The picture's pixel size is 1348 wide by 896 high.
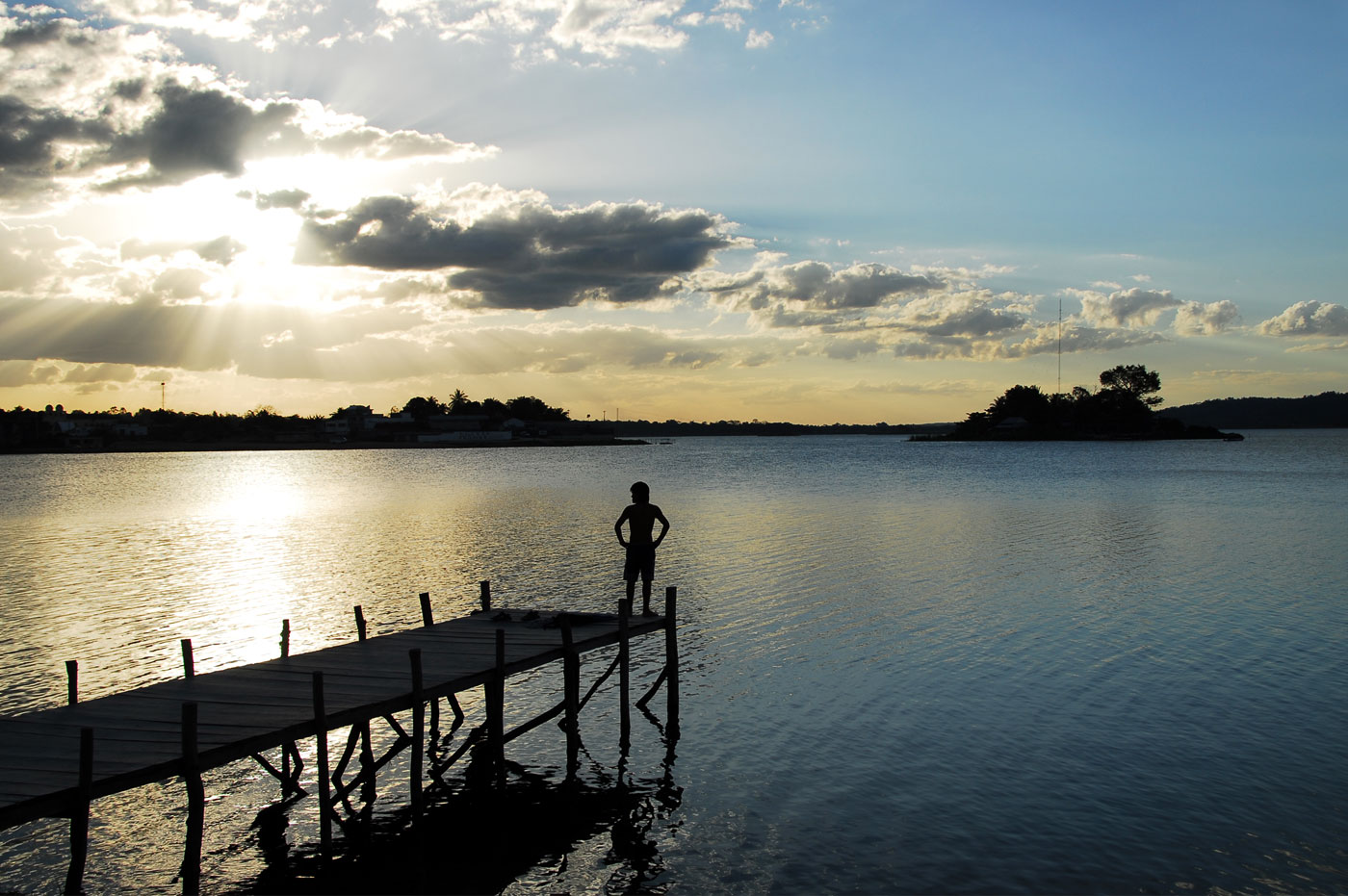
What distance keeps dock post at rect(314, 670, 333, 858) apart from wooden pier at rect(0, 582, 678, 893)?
0.02 meters

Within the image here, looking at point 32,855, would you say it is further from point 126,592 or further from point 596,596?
point 126,592

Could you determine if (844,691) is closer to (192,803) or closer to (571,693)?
(571,693)

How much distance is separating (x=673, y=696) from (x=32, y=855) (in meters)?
9.43

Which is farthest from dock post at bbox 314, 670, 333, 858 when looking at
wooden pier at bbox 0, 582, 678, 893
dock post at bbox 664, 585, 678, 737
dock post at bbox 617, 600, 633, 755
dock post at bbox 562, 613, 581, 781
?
dock post at bbox 664, 585, 678, 737

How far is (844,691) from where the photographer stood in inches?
688

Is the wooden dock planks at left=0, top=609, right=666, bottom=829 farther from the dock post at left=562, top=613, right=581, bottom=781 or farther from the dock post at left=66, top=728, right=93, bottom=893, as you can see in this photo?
the dock post at left=562, top=613, right=581, bottom=781

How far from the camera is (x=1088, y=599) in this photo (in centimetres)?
2614

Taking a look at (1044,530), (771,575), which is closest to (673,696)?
(771,575)

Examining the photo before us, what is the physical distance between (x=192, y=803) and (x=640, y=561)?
9645 millimetres

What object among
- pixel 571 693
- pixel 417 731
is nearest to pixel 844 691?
pixel 571 693

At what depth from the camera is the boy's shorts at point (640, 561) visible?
18562 millimetres

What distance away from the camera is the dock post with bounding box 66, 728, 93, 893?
8.93 meters

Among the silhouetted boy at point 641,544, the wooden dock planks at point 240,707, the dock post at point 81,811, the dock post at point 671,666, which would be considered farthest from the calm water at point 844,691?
the silhouetted boy at point 641,544

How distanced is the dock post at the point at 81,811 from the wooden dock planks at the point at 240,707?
0.08m
